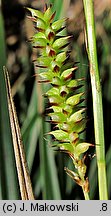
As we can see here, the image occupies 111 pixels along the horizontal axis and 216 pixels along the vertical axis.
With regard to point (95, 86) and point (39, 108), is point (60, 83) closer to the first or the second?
point (95, 86)

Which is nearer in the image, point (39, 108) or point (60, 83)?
point (60, 83)

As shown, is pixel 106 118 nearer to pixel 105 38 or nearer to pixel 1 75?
pixel 105 38

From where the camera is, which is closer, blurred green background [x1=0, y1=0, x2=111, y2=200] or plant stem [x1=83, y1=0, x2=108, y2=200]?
plant stem [x1=83, y1=0, x2=108, y2=200]

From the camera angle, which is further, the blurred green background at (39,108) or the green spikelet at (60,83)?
the blurred green background at (39,108)

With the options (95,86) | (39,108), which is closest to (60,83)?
(95,86)

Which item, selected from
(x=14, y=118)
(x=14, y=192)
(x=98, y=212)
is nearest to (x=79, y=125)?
(x=14, y=118)
